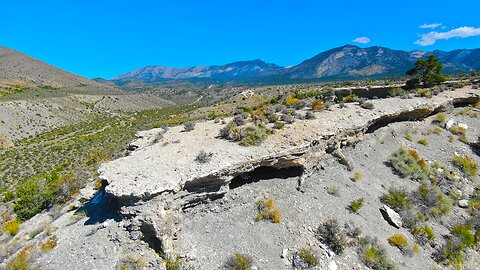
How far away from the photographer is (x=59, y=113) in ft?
220

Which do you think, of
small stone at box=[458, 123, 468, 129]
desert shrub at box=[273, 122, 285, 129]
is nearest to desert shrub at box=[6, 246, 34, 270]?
desert shrub at box=[273, 122, 285, 129]

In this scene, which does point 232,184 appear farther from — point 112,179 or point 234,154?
point 112,179

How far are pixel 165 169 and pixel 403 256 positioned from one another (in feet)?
32.9

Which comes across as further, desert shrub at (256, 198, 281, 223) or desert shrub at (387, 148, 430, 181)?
desert shrub at (387, 148, 430, 181)

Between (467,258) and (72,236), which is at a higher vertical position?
(72,236)

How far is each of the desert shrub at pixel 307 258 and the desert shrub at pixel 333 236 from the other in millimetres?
949

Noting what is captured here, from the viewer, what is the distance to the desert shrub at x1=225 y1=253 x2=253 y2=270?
29.2ft

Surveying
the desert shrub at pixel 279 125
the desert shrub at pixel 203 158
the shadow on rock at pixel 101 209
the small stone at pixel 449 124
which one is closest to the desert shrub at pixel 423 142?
the small stone at pixel 449 124

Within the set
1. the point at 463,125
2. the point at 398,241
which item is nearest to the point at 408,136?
the point at 463,125

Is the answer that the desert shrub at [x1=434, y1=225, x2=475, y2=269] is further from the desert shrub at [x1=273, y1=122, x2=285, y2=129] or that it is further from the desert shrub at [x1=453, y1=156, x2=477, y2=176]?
the desert shrub at [x1=273, y1=122, x2=285, y2=129]

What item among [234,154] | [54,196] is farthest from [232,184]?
[54,196]

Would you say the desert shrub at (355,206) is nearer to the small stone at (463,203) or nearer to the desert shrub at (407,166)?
the desert shrub at (407,166)

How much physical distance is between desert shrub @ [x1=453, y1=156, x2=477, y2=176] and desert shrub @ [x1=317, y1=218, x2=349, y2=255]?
10649mm

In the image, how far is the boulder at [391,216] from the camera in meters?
11.9
